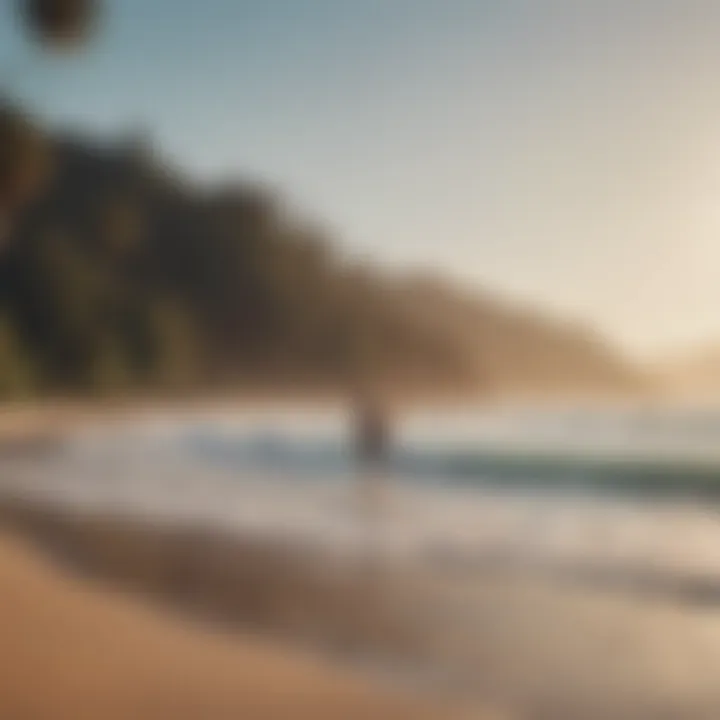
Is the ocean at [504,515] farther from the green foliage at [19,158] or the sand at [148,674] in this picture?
the green foliage at [19,158]

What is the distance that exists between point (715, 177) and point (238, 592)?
40.4 inches

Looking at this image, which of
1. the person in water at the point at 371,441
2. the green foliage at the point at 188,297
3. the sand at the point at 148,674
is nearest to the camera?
the sand at the point at 148,674

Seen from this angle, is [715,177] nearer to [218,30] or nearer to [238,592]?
[218,30]

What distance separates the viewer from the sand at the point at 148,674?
48.4 inches

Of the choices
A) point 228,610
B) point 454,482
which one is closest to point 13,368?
point 228,610

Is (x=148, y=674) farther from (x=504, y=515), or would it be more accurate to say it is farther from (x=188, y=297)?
(x=504, y=515)

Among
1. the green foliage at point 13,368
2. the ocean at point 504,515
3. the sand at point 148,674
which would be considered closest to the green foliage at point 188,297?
the green foliage at point 13,368

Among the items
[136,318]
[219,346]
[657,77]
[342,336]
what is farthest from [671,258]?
[136,318]

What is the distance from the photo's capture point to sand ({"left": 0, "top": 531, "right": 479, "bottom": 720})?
1.23 metres

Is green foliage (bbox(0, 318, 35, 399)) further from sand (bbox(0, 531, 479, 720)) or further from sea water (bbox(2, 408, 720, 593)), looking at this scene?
sand (bbox(0, 531, 479, 720))

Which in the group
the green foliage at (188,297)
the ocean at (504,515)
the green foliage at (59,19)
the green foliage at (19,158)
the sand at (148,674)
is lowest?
the sand at (148,674)

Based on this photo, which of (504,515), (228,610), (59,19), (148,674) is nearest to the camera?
(148,674)

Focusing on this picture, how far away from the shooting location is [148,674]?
1327 millimetres

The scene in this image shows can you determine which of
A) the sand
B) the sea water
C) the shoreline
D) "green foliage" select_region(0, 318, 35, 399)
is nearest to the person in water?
the sea water
